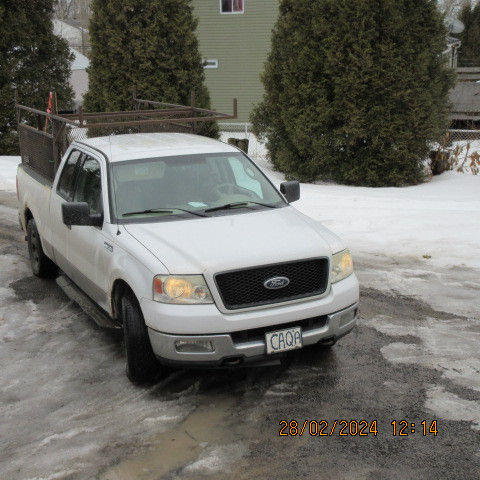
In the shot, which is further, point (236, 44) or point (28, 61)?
point (236, 44)

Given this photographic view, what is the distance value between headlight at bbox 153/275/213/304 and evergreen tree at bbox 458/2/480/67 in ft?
134

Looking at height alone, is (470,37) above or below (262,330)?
above

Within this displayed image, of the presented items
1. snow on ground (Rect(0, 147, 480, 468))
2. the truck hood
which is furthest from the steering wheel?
snow on ground (Rect(0, 147, 480, 468))

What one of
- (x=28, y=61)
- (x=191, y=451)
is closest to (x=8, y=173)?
(x=28, y=61)

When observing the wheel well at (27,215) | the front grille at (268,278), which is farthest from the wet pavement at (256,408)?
the wheel well at (27,215)

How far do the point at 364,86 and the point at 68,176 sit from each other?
715 cm

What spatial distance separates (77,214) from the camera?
5.48m

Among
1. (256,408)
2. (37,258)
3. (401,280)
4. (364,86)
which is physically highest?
(364,86)

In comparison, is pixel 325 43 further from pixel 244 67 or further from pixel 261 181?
pixel 244 67

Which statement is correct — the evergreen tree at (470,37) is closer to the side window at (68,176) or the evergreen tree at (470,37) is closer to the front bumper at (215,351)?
the side window at (68,176)

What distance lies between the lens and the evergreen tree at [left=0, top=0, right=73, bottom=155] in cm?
1745

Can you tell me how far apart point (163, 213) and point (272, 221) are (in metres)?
0.90

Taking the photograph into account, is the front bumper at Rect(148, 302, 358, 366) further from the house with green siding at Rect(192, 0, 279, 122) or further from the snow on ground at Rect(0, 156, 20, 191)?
the house with green siding at Rect(192, 0, 279, 122)
